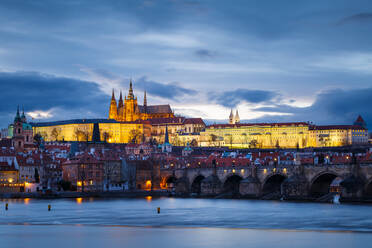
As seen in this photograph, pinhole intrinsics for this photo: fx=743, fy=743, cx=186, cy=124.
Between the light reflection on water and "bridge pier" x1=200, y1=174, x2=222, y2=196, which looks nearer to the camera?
the light reflection on water

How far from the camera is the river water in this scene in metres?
34.7

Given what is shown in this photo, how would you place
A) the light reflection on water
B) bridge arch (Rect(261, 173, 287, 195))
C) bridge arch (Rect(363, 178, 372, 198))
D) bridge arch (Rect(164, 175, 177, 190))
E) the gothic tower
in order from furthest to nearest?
1. the gothic tower
2. bridge arch (Rect(164, 175, 177, 190))
3. bridge arch (Rect(261, 173, 287, 195))
4. bridge arch (Rect(363, 178, 372, 198))
5. the light reflection on water

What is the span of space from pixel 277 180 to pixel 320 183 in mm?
6613

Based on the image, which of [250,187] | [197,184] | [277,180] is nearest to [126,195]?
[197,184]

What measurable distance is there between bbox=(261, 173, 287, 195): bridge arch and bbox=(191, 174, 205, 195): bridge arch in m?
12.0

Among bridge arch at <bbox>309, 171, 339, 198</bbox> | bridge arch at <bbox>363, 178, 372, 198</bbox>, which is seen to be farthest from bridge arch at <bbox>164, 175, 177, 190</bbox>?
bridge arch at <bbox>363, 178, 372, 198</bbox>

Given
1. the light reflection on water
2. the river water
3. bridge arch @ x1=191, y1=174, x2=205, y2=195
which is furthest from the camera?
bridge arch @ x1=191, y1=174, x2=205, y2=195

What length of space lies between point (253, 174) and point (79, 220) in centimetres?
2876

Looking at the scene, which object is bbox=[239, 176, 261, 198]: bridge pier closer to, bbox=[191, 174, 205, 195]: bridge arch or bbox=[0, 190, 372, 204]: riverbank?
bbox=[0, 190, 372, 204]: riverbank

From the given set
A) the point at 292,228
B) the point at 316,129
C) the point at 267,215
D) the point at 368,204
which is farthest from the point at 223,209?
the point at 316,129

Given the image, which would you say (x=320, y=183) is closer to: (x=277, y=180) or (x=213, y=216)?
(x=277, y=180)

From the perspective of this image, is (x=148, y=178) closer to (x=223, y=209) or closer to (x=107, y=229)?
(x=223, y=209)

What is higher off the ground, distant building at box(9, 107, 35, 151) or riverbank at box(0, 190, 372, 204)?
distant building at box(9, 107, 35, 151)

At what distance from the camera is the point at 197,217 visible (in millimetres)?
48906
